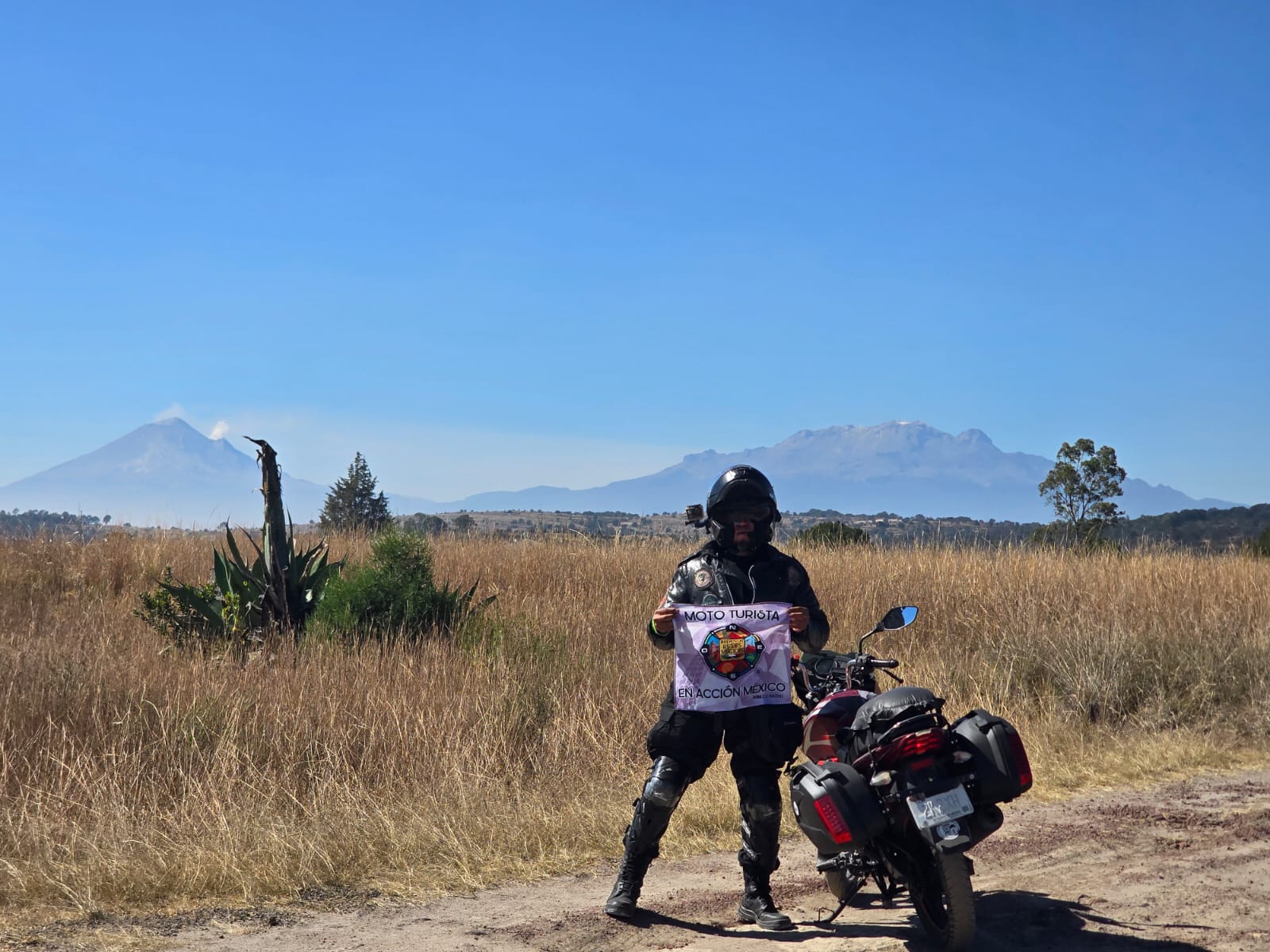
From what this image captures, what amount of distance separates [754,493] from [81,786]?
4820 millimetres

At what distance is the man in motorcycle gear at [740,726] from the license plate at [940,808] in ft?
2.64

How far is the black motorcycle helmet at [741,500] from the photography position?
5.37m

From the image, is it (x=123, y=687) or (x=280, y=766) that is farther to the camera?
(x=123, y=687)

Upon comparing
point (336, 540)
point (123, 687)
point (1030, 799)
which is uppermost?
point (336, 540)

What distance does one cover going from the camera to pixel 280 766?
26.7ft

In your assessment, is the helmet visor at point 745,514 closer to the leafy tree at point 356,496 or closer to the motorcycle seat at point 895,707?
the motorcycle seat at point 895,707

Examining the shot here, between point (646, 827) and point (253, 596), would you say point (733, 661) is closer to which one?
point (646, 827)

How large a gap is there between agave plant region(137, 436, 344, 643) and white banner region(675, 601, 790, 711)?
314 inches

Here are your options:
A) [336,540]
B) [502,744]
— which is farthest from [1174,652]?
[336,540]

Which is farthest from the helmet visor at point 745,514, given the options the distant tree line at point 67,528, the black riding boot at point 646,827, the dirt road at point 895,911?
the distant tree line at point 67,528

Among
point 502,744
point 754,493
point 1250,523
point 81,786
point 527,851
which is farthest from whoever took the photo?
point 1250,523

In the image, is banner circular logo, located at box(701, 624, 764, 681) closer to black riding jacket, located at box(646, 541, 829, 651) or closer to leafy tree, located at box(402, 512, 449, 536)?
black riding jacket, located at box(646, 541, 829, 651)

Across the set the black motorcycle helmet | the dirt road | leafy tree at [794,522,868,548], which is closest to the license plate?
the dirt road

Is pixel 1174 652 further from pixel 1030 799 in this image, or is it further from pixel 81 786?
pixel 81 786
